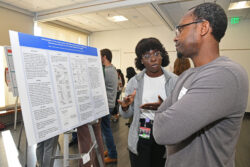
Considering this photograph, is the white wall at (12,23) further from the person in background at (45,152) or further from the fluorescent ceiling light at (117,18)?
the person in background at (45,152)

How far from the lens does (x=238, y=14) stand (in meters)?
5.20

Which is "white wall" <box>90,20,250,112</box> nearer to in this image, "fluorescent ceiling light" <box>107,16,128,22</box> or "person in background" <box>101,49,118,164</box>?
"fluorescent ceiling light" <box>107,16,128,22</box>

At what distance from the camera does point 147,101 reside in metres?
1.48

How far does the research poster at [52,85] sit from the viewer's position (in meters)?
1.00

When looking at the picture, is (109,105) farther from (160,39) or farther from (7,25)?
(160,39)

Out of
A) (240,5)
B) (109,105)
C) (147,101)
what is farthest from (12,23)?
(240,5)

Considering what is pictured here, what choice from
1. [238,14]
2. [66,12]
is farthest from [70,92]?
[238,14]

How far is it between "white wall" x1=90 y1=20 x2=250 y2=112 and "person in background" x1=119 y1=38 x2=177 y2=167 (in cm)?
522

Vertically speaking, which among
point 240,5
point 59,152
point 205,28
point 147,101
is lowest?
point 59,152

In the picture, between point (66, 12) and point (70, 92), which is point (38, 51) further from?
point (66, 12)

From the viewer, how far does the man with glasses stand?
571 millimetres

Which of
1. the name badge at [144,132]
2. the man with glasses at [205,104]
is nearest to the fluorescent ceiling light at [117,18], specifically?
the name badge at [144,132]

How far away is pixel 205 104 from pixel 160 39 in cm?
639

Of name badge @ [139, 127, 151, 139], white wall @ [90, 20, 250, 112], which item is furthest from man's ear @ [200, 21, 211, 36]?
white wall @ [90, 20, 250, 112]
